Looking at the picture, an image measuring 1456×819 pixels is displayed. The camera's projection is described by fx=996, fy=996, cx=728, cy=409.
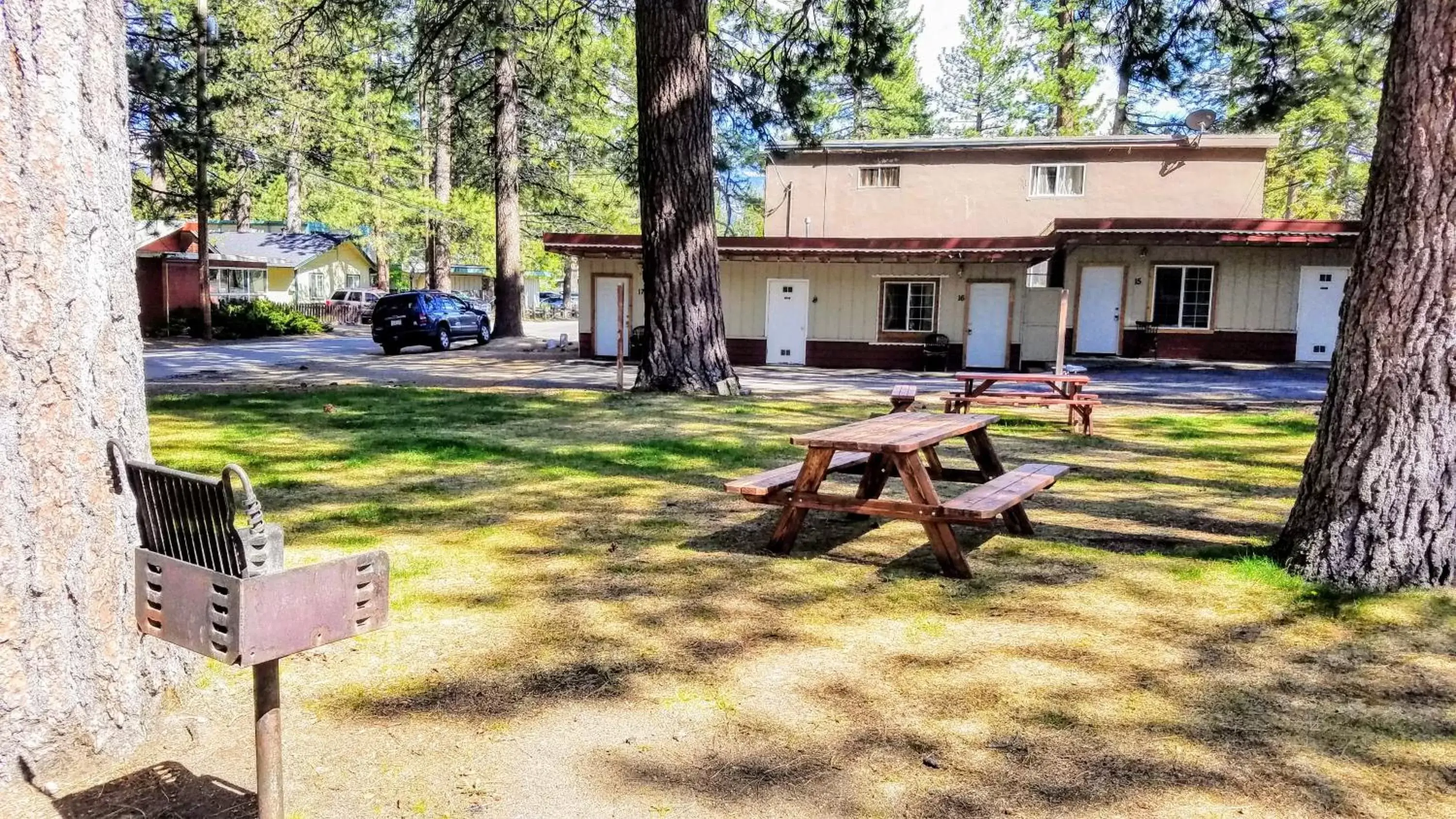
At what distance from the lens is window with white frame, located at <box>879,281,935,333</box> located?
23.7m

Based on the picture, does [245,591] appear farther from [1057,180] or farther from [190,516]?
[1057,180]

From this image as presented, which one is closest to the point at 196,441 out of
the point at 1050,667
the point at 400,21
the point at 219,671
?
the point at 219,671

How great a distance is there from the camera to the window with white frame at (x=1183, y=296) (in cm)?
2423

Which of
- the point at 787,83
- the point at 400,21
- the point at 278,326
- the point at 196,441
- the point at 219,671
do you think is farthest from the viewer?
the point at 278,326

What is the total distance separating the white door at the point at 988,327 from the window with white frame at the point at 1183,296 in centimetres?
419

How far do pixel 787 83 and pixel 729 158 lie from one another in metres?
5.12

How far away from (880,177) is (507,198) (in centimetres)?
1099

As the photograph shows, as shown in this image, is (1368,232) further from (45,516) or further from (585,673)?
(45,516)

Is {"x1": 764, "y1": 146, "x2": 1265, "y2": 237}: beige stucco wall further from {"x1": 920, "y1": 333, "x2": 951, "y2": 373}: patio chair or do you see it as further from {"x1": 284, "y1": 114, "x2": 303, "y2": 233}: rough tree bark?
{"x1": 284, "y1": 114, "x2": 303, "y2": 233}: rough tree bark

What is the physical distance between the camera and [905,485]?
16.2 ft

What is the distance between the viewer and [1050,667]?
148 inches

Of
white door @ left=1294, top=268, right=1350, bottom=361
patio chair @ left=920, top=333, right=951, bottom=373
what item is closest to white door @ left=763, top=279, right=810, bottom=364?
patio chair @ left=920, top=333, right=951, bottom=373

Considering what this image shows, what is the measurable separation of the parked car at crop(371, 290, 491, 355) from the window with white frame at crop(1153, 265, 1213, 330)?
18393 mm

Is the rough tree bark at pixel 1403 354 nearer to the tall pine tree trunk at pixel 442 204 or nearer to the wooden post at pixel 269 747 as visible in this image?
the wooden post at pixel 269 747
